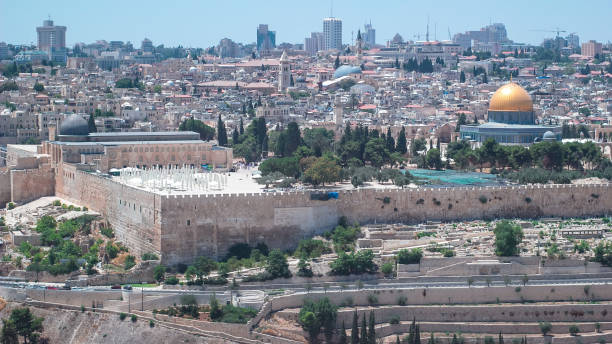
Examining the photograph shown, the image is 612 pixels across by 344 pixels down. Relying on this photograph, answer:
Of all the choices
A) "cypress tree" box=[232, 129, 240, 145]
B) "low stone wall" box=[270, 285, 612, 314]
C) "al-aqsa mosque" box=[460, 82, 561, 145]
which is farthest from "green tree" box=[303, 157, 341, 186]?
"cypress tree" box=[232, 129, 240, 145]

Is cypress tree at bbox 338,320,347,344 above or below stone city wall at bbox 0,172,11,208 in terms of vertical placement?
below

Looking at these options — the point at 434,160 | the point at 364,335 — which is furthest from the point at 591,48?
the point at 364,335

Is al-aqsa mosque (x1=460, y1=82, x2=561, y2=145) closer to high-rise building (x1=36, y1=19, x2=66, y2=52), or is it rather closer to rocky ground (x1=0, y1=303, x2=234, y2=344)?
rocky ground (x1=0, y1=303, x2=234, y2=344)

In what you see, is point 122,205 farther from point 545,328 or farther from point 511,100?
point 511,100

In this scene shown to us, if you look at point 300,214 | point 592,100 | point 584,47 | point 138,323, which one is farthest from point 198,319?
point 584,47

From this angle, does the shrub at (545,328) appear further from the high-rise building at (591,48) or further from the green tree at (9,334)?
the high-rise building at (591,48)

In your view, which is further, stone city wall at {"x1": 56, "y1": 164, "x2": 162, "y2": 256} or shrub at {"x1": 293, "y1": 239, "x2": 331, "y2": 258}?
stone city wall at {"x1": 56, "y1": 164, "x2": 162, "y2": 256}
